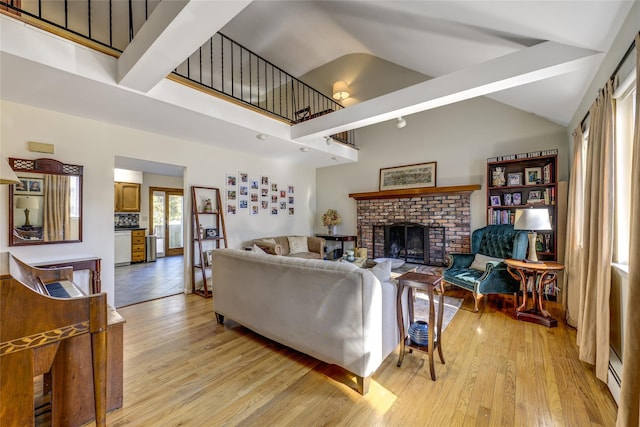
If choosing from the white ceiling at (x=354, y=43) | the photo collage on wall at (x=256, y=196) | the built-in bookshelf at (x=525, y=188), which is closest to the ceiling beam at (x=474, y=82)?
the white ceiling at (x=354, y=43)

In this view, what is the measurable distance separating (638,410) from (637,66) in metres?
1.81

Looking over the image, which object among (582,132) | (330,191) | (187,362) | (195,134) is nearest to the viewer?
(187,362)

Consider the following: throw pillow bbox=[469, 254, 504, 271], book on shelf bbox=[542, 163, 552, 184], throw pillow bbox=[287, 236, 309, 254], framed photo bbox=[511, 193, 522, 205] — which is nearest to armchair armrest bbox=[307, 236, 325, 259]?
throw pillow bbox=[287, 236, 309, 254]

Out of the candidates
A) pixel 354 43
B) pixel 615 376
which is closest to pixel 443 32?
pixel 354 43

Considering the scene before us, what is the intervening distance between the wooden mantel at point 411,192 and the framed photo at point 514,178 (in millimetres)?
447

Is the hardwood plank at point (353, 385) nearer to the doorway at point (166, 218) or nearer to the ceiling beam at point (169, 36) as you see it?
the ceiling beam at point (169, 36)

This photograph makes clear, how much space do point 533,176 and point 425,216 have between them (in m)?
1.80

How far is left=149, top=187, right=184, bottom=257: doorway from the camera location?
24.9ft

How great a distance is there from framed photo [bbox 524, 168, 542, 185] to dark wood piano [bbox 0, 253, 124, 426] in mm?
5224

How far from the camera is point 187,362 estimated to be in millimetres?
2281

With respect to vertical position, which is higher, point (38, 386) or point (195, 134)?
point (195, 134)

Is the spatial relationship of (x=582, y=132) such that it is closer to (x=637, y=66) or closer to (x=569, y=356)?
(x=637, y=66)

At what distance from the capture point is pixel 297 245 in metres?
5.74

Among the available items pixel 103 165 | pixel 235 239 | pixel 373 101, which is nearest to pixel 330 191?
pixel 235 239
